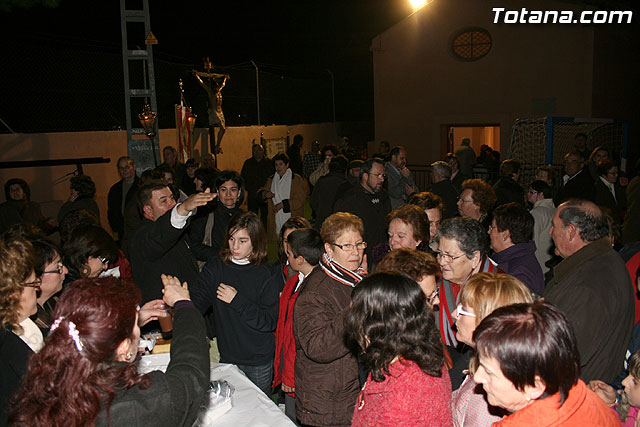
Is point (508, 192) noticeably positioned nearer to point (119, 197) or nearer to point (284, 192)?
point (284, 192)

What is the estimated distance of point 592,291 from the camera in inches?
115

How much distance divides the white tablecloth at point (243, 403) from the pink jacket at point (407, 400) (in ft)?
2.25

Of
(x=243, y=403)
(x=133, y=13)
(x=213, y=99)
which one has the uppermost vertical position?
(x=133, y=13)

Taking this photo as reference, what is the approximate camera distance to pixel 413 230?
4191 mm

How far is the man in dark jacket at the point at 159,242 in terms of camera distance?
3744mm

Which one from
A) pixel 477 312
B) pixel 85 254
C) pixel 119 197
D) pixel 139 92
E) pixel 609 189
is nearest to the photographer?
pixel 477 312

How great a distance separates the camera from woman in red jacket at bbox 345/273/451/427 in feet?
6.92

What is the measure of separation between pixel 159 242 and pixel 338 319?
174cm

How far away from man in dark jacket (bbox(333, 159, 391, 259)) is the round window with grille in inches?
466

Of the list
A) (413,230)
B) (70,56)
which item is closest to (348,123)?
(70,56)

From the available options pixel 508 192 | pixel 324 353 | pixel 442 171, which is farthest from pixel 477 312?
pixel 442 171

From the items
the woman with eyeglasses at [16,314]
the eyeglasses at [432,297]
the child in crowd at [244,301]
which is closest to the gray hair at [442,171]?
the child in crowd at [244,301]

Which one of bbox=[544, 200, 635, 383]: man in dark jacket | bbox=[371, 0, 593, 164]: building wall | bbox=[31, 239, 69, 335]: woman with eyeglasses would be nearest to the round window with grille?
bbox=[371, 0, 593, 164]: building wall

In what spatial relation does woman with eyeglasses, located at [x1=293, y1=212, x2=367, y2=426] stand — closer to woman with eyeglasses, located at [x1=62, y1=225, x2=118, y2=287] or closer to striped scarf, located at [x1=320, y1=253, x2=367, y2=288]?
striped scarf, located at [x1=320, y1=253, x2=367, y2=288]
